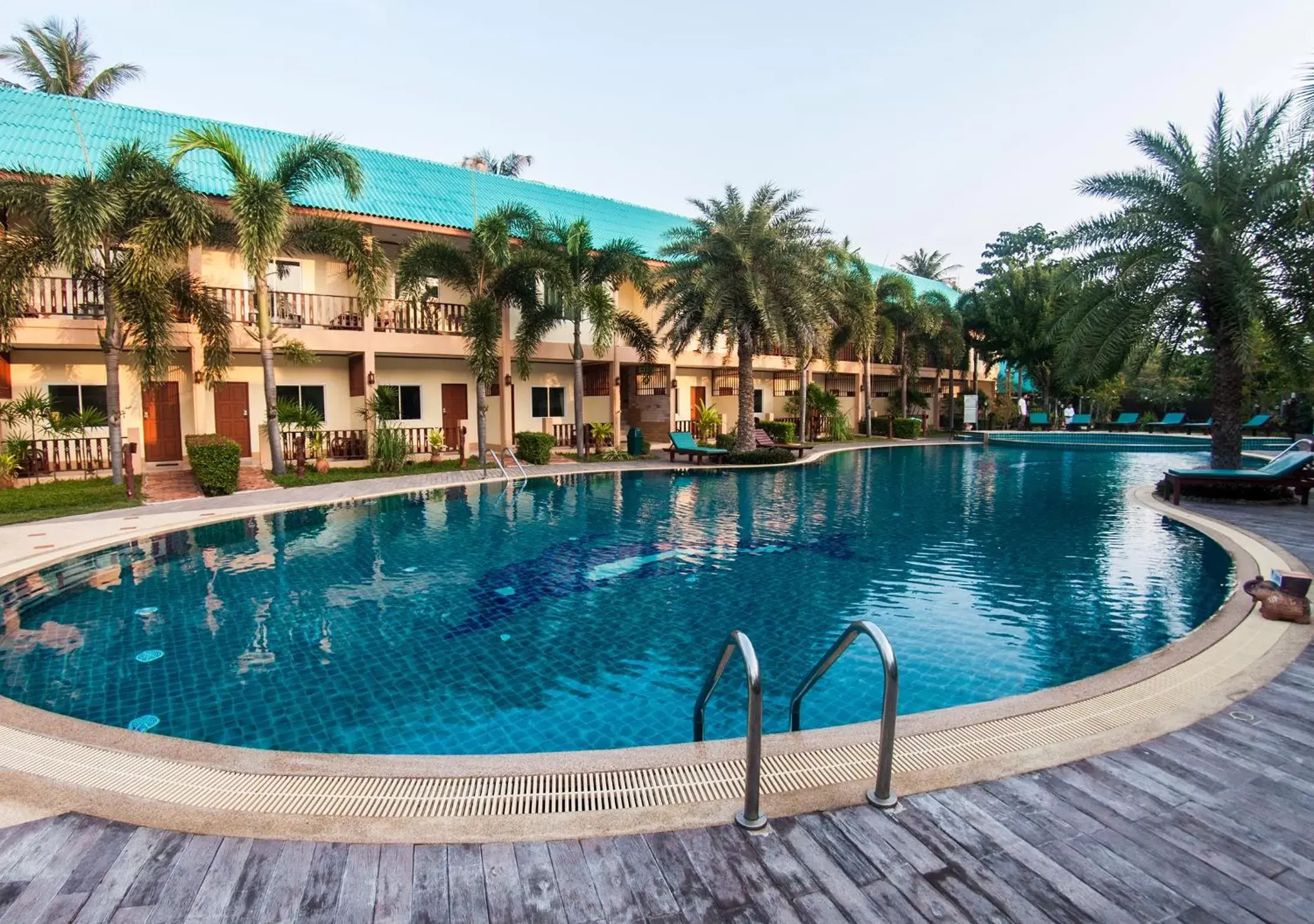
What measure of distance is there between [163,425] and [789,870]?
20237 millimetres

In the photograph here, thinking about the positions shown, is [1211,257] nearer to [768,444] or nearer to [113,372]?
[768,444]

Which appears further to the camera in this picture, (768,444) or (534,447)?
(768,444)

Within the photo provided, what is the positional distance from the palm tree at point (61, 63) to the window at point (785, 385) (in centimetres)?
3140

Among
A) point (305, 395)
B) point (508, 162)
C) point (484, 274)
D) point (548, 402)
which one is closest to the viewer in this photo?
point (484, 274)

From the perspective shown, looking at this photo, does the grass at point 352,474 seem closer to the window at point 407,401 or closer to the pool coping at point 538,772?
the window at point 407,401

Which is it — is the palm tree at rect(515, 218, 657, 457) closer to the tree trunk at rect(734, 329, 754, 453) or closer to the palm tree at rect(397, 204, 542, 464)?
the palm tree at rect(397, 204, 542, 464)

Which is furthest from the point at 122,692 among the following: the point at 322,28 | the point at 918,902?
the point at 322,28

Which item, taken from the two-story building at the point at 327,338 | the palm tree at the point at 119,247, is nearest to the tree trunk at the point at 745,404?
the two-story building at the point at 327,338

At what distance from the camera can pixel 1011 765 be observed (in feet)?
12.1

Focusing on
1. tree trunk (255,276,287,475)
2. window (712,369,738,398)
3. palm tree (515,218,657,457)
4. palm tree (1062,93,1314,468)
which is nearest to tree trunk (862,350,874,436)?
window (712,369,738,398)

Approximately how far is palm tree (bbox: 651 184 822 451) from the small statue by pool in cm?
1441

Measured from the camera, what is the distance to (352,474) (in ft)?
59.1

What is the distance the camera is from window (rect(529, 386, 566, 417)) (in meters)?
24.2

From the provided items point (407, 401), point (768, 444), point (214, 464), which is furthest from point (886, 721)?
point (768, 444)
